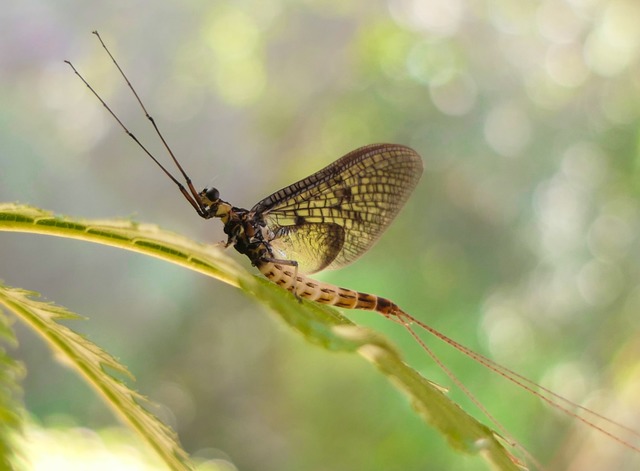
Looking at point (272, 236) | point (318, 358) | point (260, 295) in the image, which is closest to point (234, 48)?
point (318, 358)

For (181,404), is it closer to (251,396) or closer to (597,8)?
(251,396)

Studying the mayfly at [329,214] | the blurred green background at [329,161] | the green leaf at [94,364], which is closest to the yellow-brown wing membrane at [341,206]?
the mayfly at [329,214]

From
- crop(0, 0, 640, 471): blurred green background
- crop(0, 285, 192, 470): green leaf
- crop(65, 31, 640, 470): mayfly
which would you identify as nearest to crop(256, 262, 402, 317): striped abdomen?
crop(65, 31, 640, 470): mayfly

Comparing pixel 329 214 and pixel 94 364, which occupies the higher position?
pixel 329 214

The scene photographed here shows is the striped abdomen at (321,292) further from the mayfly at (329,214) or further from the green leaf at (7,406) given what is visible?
the green leaf at (7,406)

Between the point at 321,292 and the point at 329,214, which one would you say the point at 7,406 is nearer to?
the point at 321,292

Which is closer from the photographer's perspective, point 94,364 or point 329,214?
point 94,364

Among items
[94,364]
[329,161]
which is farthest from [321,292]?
[329,161]
